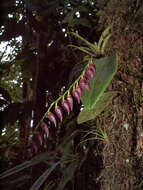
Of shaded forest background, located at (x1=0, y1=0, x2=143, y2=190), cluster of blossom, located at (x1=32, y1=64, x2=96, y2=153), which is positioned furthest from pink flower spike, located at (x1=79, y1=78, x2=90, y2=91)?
shaded forest background, located at (x1=0, y1=0, x2=143, y2=190)

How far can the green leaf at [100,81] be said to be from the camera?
71 centimetres

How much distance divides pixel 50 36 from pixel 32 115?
1.36 ft

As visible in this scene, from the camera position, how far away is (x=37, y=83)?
1318 mm

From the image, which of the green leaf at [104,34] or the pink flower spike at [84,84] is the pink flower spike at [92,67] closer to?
the pink flower spike at [84,84]

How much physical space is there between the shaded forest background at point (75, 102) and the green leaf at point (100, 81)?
0.37ft

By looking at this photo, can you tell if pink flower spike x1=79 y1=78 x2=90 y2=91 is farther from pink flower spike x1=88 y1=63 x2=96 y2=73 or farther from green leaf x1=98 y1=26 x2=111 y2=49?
green leaf x1=98 y1=26 x2=111 y2=49

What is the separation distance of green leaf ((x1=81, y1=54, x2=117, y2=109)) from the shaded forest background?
0.37 feet

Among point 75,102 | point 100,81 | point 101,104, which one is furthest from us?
point 75,102

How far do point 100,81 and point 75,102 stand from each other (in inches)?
20.7

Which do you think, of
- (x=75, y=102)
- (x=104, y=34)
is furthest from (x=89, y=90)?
(x=75, y=102)

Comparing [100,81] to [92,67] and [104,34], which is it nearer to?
[92,67]

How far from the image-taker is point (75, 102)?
125 cm

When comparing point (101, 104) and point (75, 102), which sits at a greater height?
point (75, 102)

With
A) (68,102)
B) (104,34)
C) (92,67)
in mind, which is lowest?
(68,102)
